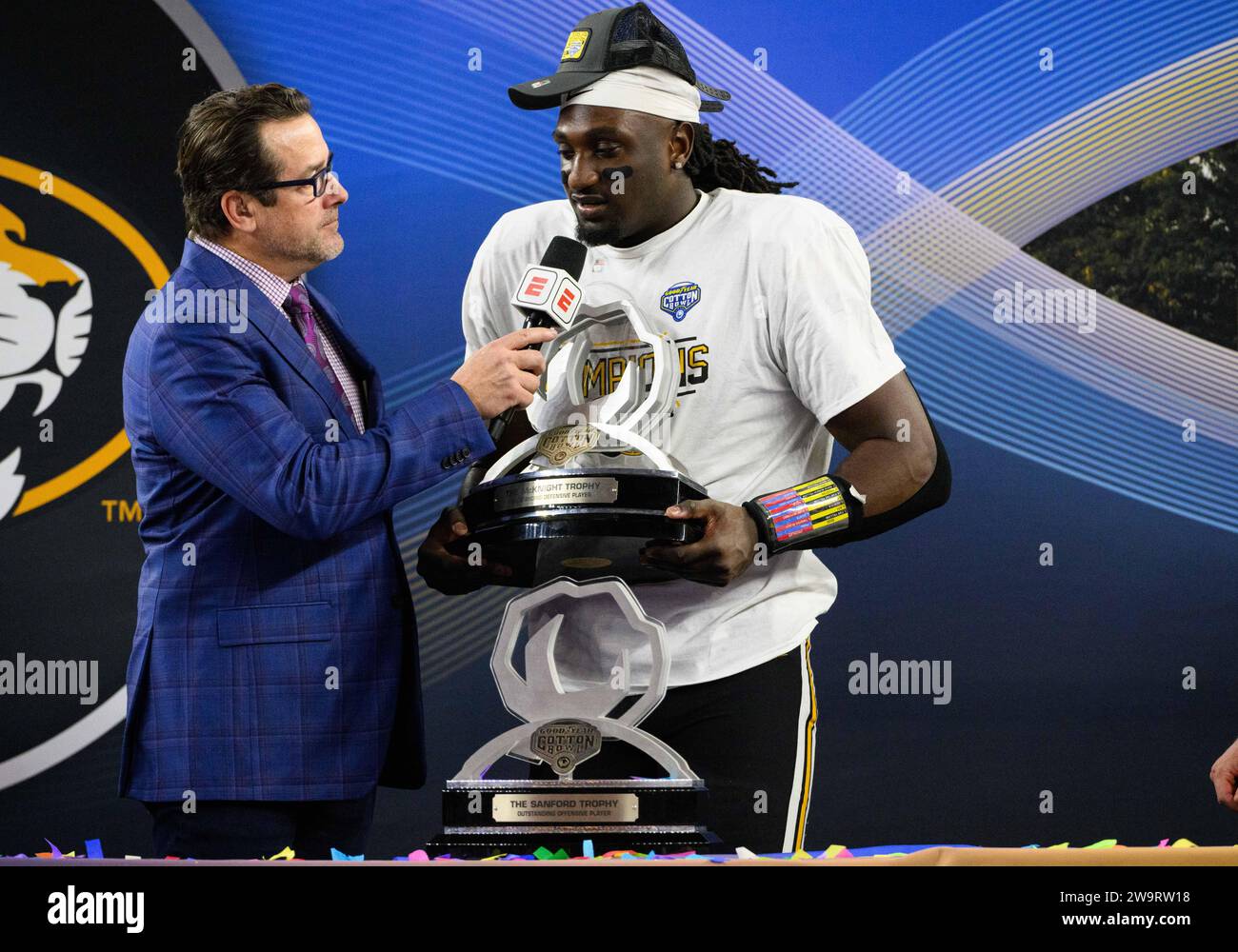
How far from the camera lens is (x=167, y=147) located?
11.4 ft

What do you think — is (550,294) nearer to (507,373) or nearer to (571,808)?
(507,373)

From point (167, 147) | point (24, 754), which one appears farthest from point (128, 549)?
point (167, 147)

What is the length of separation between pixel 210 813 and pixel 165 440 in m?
0.60

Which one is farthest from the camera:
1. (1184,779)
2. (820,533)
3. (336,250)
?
(1184,779)

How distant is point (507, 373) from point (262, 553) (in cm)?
50

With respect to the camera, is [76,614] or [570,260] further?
[76,614]

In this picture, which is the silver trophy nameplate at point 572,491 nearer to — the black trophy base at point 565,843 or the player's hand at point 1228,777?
the black trophy base at point 565,843

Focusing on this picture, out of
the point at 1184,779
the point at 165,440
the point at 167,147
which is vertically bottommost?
the point at 1184,779

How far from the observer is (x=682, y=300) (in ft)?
8.21

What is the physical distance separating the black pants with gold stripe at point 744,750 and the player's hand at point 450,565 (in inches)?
13.9

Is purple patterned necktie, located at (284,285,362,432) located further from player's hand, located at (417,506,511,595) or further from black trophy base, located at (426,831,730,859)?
black trophy base, located at (426,831,730,859)

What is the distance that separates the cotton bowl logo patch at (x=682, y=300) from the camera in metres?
2.50

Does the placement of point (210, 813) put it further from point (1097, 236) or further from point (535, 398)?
point (1097, 236)

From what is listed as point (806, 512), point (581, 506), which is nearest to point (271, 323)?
point (581, 506)
